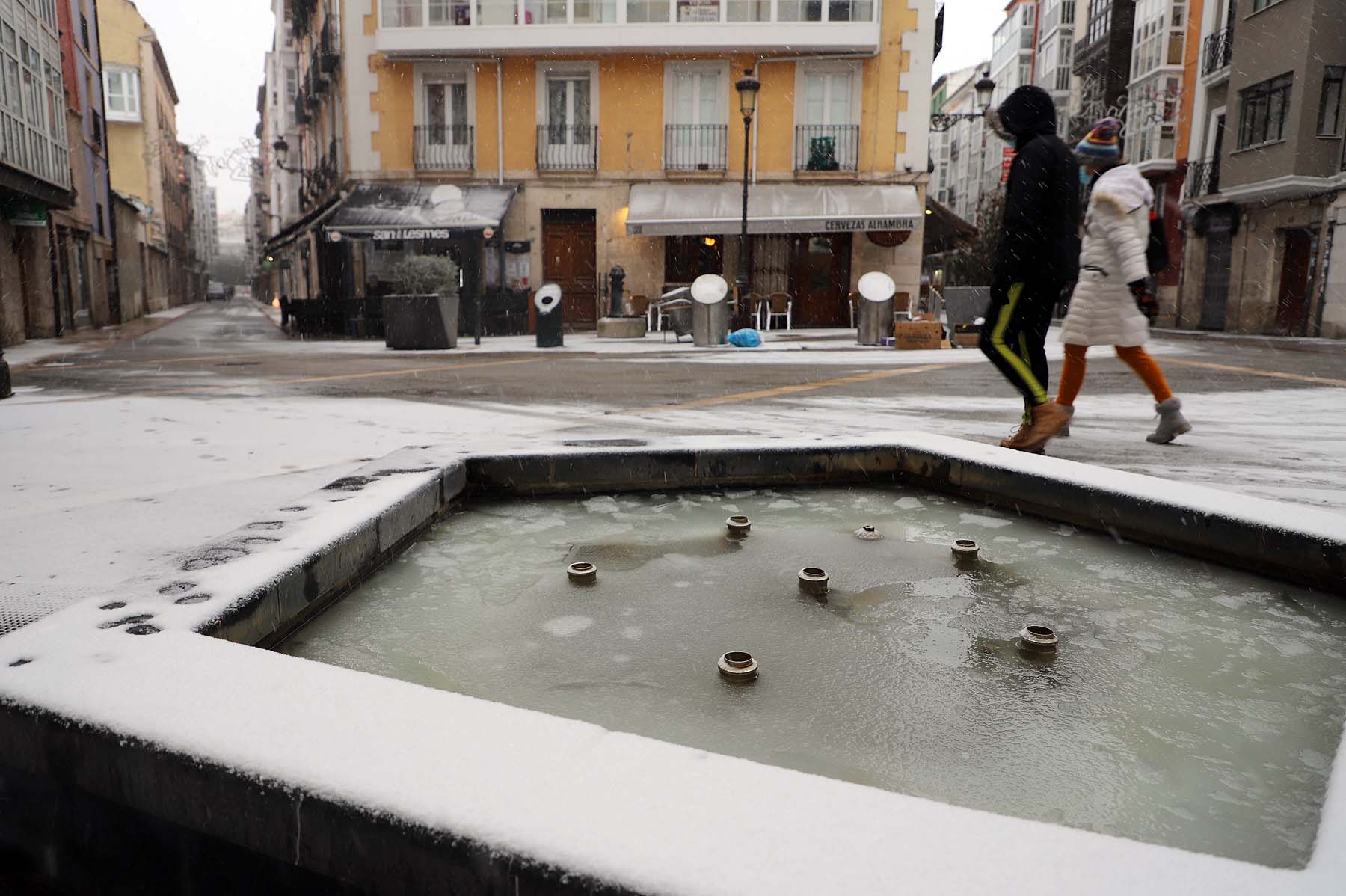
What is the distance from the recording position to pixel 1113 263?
4770 millimetres

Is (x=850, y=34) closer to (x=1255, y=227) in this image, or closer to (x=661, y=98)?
(x=661, y=98)

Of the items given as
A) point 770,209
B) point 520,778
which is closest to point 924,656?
point 520,778

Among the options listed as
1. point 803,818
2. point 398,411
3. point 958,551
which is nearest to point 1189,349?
point 398,411

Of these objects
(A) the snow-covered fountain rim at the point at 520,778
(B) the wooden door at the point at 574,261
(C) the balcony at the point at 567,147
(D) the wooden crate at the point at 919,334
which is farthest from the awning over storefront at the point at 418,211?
(A) the snow-covered fountain rim at the point at 520,778

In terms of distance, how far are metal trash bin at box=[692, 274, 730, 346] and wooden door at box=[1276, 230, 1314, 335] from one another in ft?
54.1

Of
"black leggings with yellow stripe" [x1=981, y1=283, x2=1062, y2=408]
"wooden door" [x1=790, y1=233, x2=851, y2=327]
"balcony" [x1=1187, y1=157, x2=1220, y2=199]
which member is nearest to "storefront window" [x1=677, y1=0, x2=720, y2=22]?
"wooden door" [x1=790, y1=233, x2=851, y2=327]

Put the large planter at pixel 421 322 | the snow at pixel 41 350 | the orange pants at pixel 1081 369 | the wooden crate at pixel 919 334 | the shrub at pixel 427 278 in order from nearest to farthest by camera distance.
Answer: the orange pants at pixel 1081 369 < the snow at pixel 41 350 < the wooden crate at pixel 919 334 < the large planter at pixel 421 322 < the shrub at pixel 427 278

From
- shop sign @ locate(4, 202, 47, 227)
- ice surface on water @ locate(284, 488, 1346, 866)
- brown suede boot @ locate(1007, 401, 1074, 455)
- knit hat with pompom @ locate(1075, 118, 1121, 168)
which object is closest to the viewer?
ice surface on water @ locate(284, 488, 1346, 866)

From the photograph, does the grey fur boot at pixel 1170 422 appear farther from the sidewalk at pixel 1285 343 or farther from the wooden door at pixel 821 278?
the wooden door at pixel 821 278

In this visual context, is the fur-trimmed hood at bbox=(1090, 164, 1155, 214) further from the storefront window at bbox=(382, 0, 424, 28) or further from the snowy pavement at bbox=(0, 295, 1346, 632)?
the storefront window at bbox=(382, 0, 424, 28)

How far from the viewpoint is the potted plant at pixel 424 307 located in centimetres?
1316

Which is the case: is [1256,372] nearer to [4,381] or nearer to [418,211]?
[4,381]

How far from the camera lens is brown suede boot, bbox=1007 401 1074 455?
14.7 feet

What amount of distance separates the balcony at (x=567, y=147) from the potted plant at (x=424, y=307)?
7903 millimetres
